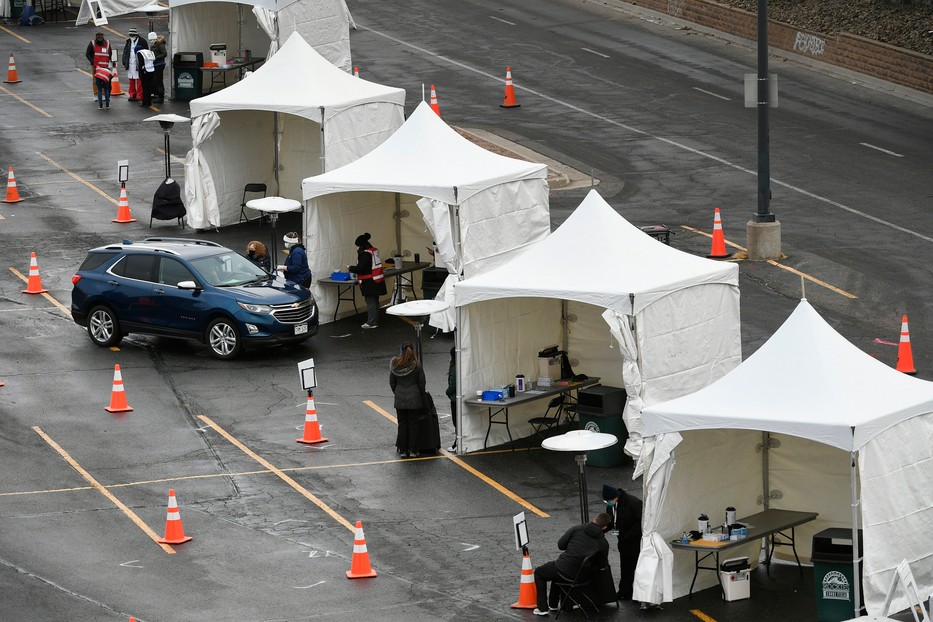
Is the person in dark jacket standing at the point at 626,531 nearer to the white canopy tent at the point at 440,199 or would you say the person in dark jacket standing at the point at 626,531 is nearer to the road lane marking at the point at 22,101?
the white canopy tent at the point at 440,199

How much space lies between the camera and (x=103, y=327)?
89.9 ft

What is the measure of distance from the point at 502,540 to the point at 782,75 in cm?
2962

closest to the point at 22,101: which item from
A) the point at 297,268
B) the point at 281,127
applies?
the point at 281,127

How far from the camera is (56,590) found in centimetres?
1755

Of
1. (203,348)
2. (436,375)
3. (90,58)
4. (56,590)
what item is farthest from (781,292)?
(90,58)

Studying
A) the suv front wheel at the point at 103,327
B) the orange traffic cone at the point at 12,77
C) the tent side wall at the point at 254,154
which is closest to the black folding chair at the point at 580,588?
the suv front wheel at the point at 103,327

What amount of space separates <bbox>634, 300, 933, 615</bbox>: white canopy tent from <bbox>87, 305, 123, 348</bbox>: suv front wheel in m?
12.2

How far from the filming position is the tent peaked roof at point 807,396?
16500 millimetres

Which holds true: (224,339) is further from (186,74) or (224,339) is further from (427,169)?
(186,74)

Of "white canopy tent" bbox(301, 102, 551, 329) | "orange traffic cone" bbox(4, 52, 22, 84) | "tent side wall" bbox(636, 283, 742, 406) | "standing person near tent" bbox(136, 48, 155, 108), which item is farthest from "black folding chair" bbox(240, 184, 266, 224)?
"orange traffic cone" bbox(4, 52, 22, 84)

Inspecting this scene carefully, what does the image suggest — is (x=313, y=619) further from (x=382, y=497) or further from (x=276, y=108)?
(x=276, y=108)

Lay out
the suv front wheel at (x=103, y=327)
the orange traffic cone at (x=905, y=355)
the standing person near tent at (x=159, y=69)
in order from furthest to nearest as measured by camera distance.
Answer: the standing person near tent at (x=159, y=69) < the suv front wheel at (x=103, y=327) < the orange traffic cone at (x=905, y=355)

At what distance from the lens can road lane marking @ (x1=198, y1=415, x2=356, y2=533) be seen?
2009 centimetres

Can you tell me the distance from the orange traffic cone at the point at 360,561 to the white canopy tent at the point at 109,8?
38.6 metres
